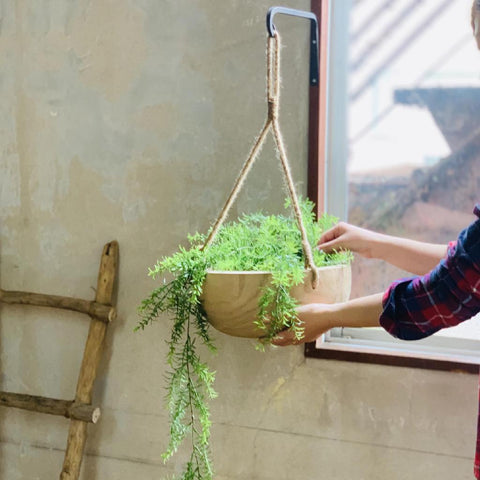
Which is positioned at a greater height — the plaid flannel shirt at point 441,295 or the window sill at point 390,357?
the plaid flannel shirt at point 441,295

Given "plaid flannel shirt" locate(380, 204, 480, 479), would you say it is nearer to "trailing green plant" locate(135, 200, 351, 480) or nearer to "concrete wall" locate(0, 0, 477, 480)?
"trailing green plant" locate(135, 200, 351, 480)

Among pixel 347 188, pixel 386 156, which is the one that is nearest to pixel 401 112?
pixel 386 156

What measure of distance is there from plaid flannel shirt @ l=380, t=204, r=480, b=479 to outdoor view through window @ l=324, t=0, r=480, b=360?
1.86ft

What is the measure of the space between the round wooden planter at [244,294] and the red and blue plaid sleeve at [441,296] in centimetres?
15

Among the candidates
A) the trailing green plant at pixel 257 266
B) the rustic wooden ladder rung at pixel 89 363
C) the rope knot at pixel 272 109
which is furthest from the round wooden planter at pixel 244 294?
the rustic wooden ladder rung at pixel 89 363

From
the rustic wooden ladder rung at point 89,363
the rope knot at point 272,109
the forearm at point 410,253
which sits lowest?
the rustic wooden ladder rung at point 89,363

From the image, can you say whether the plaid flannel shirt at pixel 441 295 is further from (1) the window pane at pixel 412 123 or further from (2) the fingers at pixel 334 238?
(1) the window pane at pixel 412 123

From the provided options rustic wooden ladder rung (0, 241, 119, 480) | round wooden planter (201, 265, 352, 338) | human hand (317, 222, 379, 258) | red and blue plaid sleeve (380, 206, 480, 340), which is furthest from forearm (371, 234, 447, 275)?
rustic wooden ladder rung (0, 241, 119, 480)

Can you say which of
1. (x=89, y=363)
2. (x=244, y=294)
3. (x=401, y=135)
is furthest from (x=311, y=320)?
(x=89, y=363)

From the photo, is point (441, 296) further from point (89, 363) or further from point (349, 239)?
point (89, 363)

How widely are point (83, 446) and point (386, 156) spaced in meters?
1.06

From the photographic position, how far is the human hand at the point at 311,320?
1.12 metres

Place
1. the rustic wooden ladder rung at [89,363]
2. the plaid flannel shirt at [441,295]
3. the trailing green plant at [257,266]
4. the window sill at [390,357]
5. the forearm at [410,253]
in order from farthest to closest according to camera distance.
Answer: the rustic wooden ladder rung at [89,363] < the window sill at [390,357] < the forearm at [410,253] < the trailing green plant at [257,266] < the plaid flannel shirt at [441,295]

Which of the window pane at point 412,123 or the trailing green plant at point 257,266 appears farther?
the window pane at point 412,123
